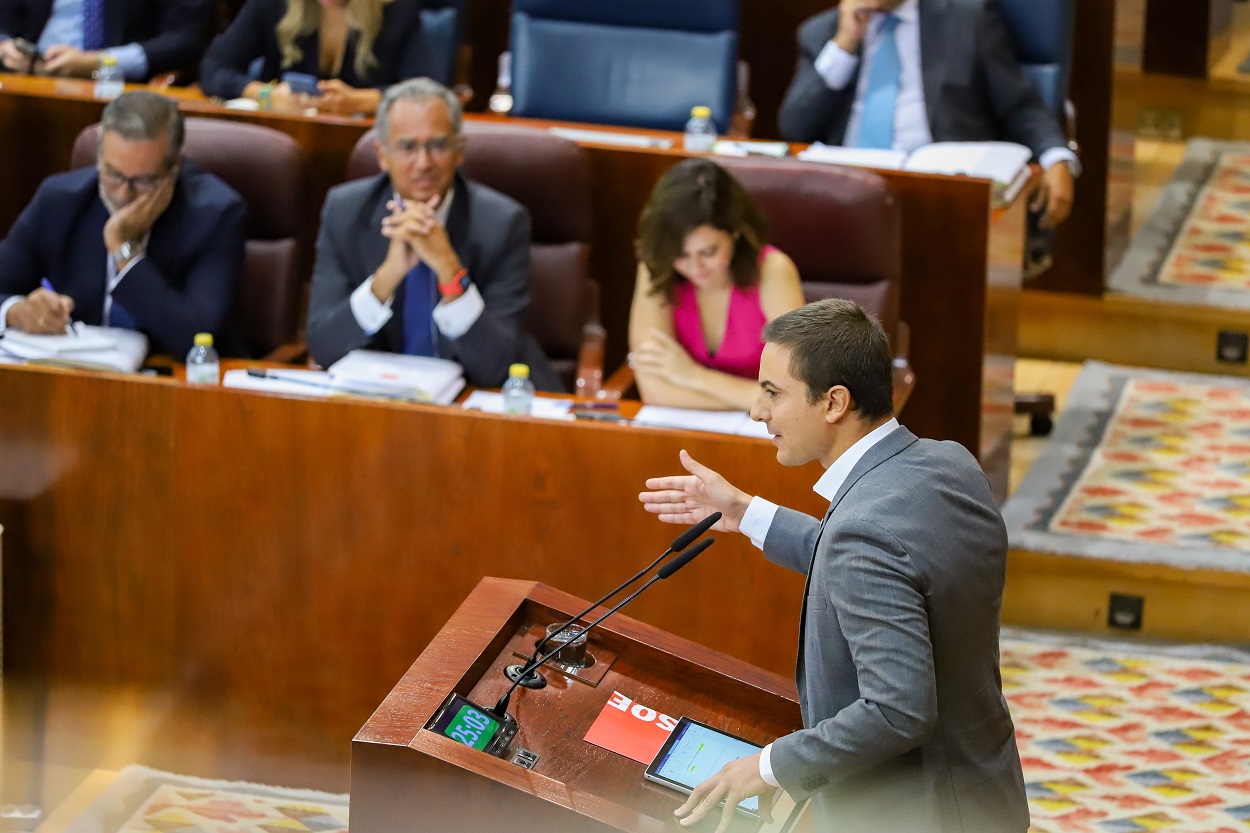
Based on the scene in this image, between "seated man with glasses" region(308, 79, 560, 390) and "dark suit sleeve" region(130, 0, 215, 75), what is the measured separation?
159 cm

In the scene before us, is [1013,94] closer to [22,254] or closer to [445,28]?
[445,28]

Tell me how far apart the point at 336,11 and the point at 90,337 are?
1458 mm

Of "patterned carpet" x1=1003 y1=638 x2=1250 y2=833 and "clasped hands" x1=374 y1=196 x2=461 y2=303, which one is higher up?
"clasped hands" x1=374 y1=196 x2=461 y2=303

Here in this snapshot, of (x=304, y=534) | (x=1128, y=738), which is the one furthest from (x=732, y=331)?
(x=1128, y=738)

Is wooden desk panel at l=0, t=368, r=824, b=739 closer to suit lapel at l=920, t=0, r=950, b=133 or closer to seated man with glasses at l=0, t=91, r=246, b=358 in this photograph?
seated man with glasses at l=0, t=91, r=246, b=358

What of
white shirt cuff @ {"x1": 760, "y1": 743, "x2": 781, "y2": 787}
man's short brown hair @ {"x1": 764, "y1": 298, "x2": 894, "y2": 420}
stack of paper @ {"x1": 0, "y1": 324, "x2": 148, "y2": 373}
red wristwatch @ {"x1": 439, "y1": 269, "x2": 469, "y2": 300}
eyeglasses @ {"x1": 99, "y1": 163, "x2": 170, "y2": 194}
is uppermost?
eyeglasses @ {"x1": 99, "y1": 163, "x2": 170, "y2": 194}

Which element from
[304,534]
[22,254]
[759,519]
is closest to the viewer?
[759,519]

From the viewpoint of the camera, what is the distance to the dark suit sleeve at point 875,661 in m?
1.55

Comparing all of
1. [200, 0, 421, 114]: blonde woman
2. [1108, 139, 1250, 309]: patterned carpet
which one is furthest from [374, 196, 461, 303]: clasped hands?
[1108, 139, 1250, 309]: patterned carpet

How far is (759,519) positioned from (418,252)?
4.83 feet

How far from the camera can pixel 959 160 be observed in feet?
12.0

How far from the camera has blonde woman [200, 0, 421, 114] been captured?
4312 millimetres

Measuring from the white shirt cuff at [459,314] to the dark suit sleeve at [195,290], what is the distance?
1.55 feet

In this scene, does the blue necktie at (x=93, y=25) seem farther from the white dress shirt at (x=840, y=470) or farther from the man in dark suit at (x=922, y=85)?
the white dress shirt at (x=840, y=470)
